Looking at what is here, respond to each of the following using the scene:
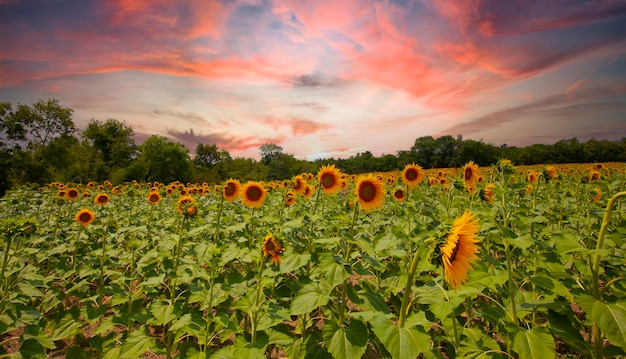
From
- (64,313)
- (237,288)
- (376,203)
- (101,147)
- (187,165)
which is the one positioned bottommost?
(64,313)

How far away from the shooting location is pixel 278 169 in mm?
86688

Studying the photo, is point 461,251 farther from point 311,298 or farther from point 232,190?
point 232,190

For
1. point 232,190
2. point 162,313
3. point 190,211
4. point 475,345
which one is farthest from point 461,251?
point 232,190

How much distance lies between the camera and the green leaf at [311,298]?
6.69 ft

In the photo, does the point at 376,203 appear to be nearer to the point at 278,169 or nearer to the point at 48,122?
the point at 48,122

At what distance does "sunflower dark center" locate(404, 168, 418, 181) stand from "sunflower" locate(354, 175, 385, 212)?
9.46ft

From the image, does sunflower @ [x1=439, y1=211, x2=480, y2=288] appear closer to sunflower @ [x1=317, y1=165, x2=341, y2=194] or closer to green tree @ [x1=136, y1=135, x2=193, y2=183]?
sunflower @ [x1=317, y1=165, x2=341, y2=194]

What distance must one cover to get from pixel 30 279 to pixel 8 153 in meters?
42.0

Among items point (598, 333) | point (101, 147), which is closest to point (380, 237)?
point (598, 333)

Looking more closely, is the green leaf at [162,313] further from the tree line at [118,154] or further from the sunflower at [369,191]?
the tree line at [118,154]

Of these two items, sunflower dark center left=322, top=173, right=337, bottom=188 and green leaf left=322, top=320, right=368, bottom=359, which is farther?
sunflower dark center left=322, top=173, right=337, bottom=188

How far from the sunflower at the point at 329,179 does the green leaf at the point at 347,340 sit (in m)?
2.33

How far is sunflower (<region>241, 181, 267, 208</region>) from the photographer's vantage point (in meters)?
4.86

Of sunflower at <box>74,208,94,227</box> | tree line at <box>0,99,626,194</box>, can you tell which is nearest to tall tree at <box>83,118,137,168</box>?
tree line at <box>0,99,626,194</box>
